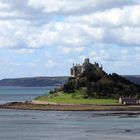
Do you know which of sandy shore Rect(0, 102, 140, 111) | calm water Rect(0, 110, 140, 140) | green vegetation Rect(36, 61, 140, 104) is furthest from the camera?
green vegetation Rect(36, 61, 140, 104)

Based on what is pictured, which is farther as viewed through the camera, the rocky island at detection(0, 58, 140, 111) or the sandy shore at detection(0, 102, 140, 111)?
the rocky island at detection(0, 58, 140, 111)

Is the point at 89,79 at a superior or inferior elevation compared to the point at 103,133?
superior

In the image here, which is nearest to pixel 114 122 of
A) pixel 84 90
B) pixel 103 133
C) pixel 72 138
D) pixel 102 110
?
pixel 103 133

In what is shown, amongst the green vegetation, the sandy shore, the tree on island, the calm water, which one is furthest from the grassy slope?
the calm water

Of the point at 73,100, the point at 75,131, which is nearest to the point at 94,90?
the point at 73,100

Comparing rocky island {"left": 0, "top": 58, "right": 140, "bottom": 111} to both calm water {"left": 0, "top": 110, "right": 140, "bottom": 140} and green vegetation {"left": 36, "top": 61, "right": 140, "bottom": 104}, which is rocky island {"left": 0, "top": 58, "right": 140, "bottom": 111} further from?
calm water {"left": 0, "top": 110, "right": 140, "bottom": 140}

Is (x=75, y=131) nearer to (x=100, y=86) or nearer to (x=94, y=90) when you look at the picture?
(x=94, y=90)

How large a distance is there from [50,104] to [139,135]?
293 feet

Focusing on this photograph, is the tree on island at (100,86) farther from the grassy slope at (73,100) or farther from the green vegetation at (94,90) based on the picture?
the grassy slope at (73,100)

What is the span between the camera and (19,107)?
573 feet

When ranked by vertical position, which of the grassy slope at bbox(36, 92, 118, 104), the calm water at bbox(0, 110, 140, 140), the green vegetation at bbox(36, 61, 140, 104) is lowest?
the calm water at bbox(0, 110, 140, 140)

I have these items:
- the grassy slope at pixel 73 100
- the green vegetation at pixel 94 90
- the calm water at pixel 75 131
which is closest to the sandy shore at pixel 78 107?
the grassy slope at pixel 73 100

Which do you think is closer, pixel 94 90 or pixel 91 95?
pixel 91 95

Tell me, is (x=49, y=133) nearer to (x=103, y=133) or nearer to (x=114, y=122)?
(x=103, y=133)
